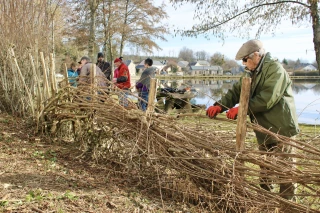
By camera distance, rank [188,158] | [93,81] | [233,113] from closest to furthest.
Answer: [233,113] < [188,158] < [93,81]

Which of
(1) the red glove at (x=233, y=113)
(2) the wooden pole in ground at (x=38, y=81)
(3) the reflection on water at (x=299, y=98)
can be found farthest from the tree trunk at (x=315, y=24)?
(2) the wooden pole in ground at (x=38, y=81)

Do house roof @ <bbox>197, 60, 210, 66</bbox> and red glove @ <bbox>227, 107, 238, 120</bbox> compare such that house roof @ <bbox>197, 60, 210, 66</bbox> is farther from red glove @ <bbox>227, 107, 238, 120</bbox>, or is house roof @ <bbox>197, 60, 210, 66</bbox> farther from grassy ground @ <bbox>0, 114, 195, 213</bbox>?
red glove @ <bbox>227, 107, 238, 120</bbox>

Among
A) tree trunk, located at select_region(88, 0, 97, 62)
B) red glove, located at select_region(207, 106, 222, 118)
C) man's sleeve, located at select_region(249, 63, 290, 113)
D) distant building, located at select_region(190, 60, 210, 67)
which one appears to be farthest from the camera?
distant building, located at select_region(190, 60, 210, 67)

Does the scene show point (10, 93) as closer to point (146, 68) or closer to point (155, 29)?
point (146, 68)

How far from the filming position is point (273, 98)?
2.84 meters

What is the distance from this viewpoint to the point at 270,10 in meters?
7.95

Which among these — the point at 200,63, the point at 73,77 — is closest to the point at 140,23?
the point at 73,77

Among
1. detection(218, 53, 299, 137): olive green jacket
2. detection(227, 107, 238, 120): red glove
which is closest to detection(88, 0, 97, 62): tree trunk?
detection(218, 53, 299, 137): olive green jacket

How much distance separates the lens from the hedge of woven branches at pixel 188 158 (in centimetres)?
266

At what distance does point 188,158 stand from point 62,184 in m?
1.41

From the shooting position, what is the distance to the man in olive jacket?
9.43ft

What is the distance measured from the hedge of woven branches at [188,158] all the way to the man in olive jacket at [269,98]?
168 mm

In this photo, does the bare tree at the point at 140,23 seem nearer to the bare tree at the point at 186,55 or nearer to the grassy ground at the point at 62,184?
the grassy ground at the point at 62,184

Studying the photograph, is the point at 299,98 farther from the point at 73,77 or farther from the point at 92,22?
the point at 73,77
